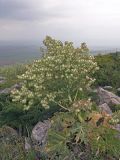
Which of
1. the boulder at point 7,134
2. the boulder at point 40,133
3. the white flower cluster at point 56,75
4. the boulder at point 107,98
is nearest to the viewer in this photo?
the white flower cluster at point 56,75

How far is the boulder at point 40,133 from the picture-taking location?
12.1 m

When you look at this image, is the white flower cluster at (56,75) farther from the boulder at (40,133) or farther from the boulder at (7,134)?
the boulder at (7,134)

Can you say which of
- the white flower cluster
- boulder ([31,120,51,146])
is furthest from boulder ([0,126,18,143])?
the white flower cluster

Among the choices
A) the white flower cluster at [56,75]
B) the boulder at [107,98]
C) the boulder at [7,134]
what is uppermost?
the white flower cluster at [56,75]

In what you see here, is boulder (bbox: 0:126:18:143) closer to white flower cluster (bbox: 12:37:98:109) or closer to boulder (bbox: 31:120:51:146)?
boulder (bbox: 31:120:51:146)

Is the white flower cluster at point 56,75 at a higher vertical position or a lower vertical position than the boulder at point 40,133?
higher

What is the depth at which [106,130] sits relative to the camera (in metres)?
11.2

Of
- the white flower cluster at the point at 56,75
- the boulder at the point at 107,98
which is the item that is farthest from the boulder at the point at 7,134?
the boulder at the point at 107,98

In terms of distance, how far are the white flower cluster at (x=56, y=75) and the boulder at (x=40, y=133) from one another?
25.4 inches

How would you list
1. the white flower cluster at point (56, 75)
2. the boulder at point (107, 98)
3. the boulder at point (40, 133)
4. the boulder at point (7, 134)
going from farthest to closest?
the boulder at point (107, 98), the boulder at point (7, 134), the boulder at point (40, 133), the white flower cluster at point (56, 75)

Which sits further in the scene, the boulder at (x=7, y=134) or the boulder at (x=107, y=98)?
the boulder at (x=107, y=98)

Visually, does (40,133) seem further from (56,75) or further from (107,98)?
(107,98)

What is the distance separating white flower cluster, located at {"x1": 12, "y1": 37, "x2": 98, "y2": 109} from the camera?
11656mm

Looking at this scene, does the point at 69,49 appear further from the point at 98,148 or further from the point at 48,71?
the point at 98,148
